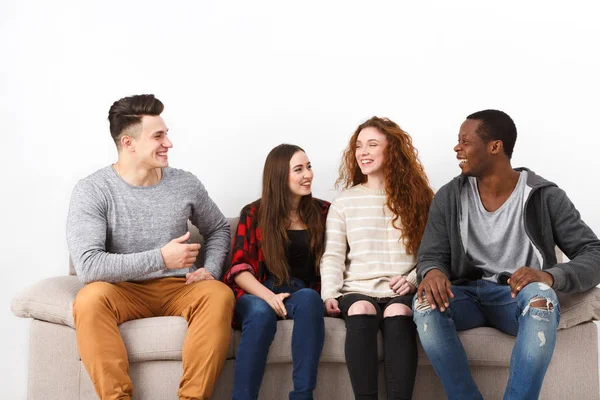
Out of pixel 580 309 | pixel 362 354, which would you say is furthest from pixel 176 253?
pixel 580 309

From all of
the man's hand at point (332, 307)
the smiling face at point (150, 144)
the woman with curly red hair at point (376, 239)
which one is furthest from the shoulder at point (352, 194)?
the smiling face at point (150, 144)

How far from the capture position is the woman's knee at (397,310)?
8.58ft

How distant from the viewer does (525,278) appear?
2414 mm

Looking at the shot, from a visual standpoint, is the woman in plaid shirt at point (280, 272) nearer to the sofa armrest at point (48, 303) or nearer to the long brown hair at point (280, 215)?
the long brown hair at point (280, 215)

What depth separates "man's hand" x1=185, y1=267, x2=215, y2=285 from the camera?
2.88 meters

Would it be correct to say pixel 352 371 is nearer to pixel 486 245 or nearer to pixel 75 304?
pixel 486 245

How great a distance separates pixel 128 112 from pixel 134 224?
1.44ft

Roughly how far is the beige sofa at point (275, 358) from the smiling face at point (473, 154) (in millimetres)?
536

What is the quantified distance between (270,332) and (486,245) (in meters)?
0.83

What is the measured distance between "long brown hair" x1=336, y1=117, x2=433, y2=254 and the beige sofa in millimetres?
484

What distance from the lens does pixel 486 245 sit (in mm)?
2752

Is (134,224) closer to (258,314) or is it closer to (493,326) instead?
(258,314)

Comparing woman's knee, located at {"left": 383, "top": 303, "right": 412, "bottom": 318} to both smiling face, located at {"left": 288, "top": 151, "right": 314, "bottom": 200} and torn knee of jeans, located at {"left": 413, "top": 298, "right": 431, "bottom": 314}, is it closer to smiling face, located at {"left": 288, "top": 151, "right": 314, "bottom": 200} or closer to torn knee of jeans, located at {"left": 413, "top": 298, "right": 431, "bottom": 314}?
torn knee of jeans, located at {"left": 413, "top": 298, "right": 431, "bottom": 314}

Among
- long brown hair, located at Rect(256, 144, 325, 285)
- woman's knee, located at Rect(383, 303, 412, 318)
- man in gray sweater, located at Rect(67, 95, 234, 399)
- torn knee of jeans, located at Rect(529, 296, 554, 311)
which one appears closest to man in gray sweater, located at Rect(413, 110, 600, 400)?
torn knee of jeans, located at Rect(529, 296, 554, 311)
